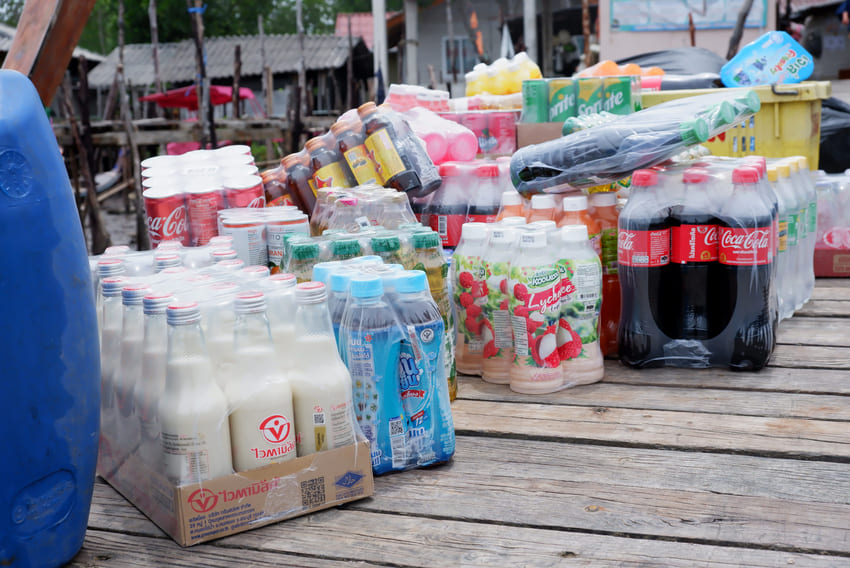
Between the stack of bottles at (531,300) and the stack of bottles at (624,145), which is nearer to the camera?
the stack of bottles at (531,300)

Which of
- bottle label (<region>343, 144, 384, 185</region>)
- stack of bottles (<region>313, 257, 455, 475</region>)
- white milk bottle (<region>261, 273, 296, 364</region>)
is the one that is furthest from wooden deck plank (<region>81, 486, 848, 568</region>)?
bottle label (<region>343, 144, 384, 185</region>)

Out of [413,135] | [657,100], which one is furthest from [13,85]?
[657,100]

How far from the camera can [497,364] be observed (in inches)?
105

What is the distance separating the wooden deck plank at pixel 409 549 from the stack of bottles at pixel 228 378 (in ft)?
0.48

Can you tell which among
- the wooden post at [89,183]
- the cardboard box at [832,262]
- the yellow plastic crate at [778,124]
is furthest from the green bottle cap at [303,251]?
the wooden post at [89,183]

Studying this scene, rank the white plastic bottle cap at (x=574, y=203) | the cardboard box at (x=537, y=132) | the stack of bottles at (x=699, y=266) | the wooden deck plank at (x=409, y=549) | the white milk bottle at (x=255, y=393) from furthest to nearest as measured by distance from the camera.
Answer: the cardboard box at (x=537, y=132) → the white plastic bottle cap at (x=574, y=203) → the stack of bottles at (x=699, y=266) → the white milk bottle at (x=255, y=393) → the wooden deck plank at (x=409, y=549)

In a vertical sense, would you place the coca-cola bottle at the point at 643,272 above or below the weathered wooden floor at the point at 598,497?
above

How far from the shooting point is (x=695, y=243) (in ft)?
8.63

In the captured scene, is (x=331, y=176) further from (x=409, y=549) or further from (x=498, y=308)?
(x=409, y=549)

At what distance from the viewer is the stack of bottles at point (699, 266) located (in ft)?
8.46

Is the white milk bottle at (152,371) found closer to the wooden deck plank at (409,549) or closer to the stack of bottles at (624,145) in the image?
the wooden deck plank at (409,549)

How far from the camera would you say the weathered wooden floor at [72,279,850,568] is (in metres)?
1.62

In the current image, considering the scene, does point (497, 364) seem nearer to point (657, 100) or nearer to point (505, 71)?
point (657, 100)

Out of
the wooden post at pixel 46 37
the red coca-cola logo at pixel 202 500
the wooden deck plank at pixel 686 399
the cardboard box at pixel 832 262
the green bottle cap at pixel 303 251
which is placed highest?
the wooden post at pixel 46 37
